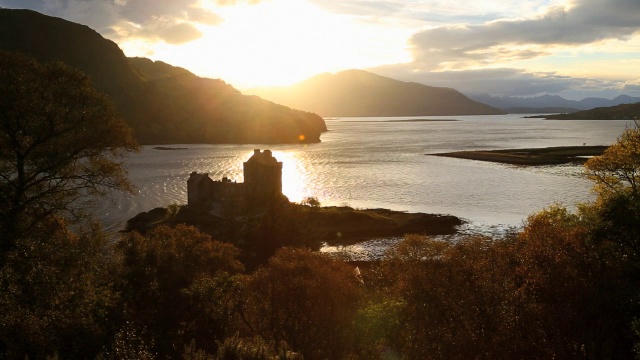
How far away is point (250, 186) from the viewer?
270 ft

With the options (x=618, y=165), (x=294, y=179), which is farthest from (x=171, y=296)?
(x=294, y=179)

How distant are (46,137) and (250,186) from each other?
60.8 metres

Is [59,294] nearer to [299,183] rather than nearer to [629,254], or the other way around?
[629,254]

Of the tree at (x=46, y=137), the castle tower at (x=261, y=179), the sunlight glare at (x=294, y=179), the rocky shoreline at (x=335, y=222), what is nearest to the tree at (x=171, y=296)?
the tree at (x=46, y=137)

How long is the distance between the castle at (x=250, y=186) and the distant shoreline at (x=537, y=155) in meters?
100

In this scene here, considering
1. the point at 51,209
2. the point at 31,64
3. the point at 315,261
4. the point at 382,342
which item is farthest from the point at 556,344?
the point at 31,64

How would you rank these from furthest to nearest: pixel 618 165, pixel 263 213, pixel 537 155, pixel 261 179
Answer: pixel 537 155 → pixel 261 179 → pixel 263 213 → pixel 618 165

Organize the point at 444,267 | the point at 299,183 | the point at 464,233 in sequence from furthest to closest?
the point at 299,183 < the point at 464,233 < the point at 444,267

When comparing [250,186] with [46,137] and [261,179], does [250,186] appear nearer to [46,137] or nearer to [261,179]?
[261,179]

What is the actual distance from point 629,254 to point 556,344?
7.61 meters

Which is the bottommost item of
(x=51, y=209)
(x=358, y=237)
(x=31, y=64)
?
(x=358, y=237)

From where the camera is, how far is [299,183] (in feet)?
435

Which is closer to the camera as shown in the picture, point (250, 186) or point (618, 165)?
point (618, 165)

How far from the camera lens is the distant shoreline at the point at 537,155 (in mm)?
156500
